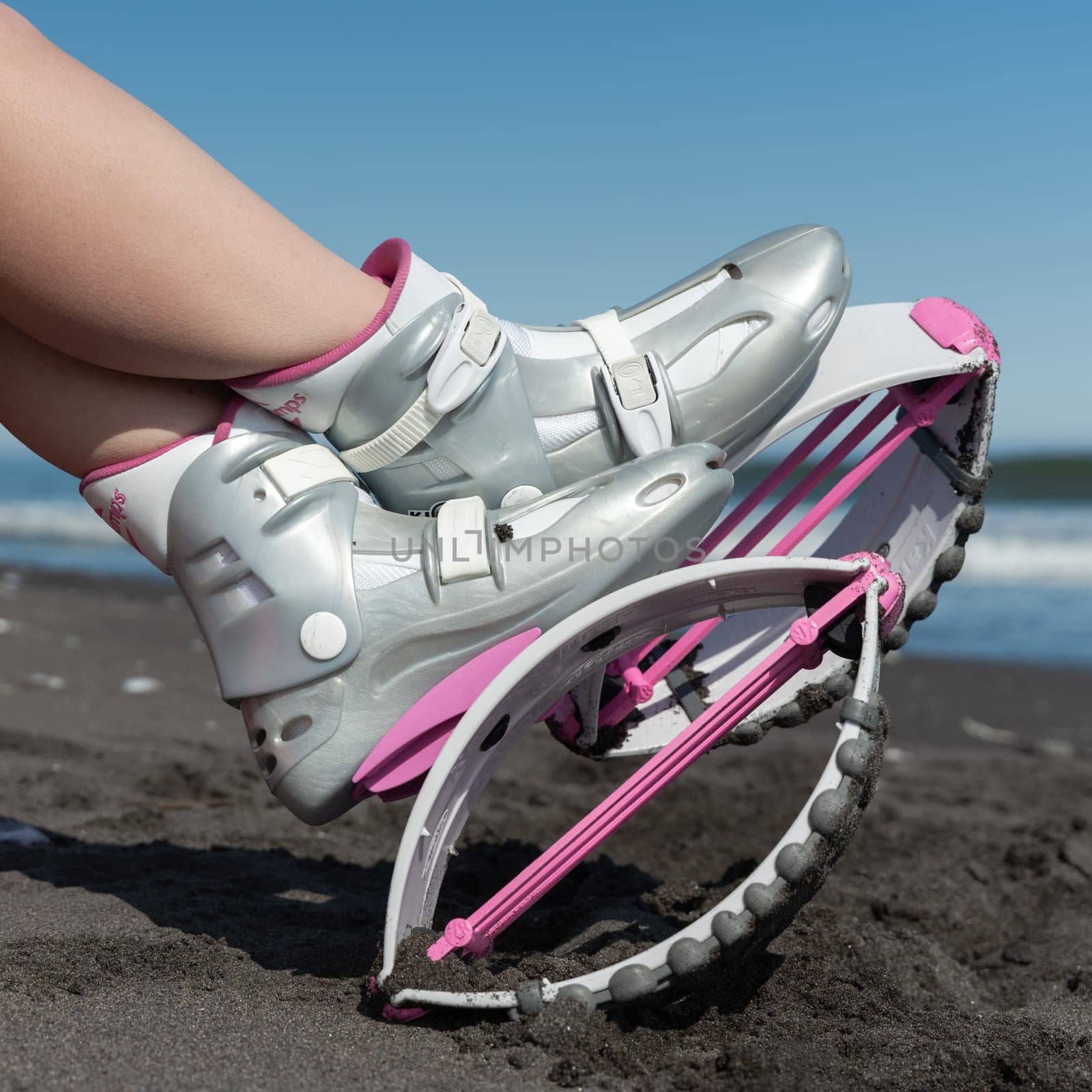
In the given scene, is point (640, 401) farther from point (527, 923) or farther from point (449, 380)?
point (527, 923)

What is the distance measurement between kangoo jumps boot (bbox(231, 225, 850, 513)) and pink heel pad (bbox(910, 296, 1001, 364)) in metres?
0.14

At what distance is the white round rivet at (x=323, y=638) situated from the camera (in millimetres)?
1381

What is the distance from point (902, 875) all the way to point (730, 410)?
4.00 ft

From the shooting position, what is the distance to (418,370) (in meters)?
1.45

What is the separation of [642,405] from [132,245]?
71 centimetres

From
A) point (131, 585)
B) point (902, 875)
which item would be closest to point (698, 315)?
point (902, 875)

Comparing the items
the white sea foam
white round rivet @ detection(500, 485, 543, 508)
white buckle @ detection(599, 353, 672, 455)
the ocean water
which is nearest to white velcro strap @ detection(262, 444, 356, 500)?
white round rivet @ detection(500, 485, 543, 508)

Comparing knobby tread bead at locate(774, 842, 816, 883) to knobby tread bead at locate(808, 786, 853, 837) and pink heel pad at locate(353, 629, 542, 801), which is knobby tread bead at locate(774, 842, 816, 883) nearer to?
knobby tread bead at locate(808, 786, 853, 837)

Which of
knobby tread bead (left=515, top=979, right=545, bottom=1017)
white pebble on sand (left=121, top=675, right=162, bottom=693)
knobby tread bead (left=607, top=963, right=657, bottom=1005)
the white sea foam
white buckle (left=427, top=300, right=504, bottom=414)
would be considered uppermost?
white buckle (left=427, top=300, right=504, bottom=414)

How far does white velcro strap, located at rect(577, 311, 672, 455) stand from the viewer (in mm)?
1569

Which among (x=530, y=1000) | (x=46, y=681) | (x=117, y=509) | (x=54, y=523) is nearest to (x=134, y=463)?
(x=117, y=509)

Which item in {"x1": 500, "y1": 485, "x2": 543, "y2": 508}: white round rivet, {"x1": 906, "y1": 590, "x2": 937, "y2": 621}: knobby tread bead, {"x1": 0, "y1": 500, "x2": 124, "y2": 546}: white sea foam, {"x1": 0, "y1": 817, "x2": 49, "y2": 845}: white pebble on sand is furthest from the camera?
{"x1": 0, "y1": 500, "x2": 124, "y2": 546}: white sea foam

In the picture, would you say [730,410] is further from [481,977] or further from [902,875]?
[902,875]

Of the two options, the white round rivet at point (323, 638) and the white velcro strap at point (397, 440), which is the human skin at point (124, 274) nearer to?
the white velcro strap at point (397, 440)
